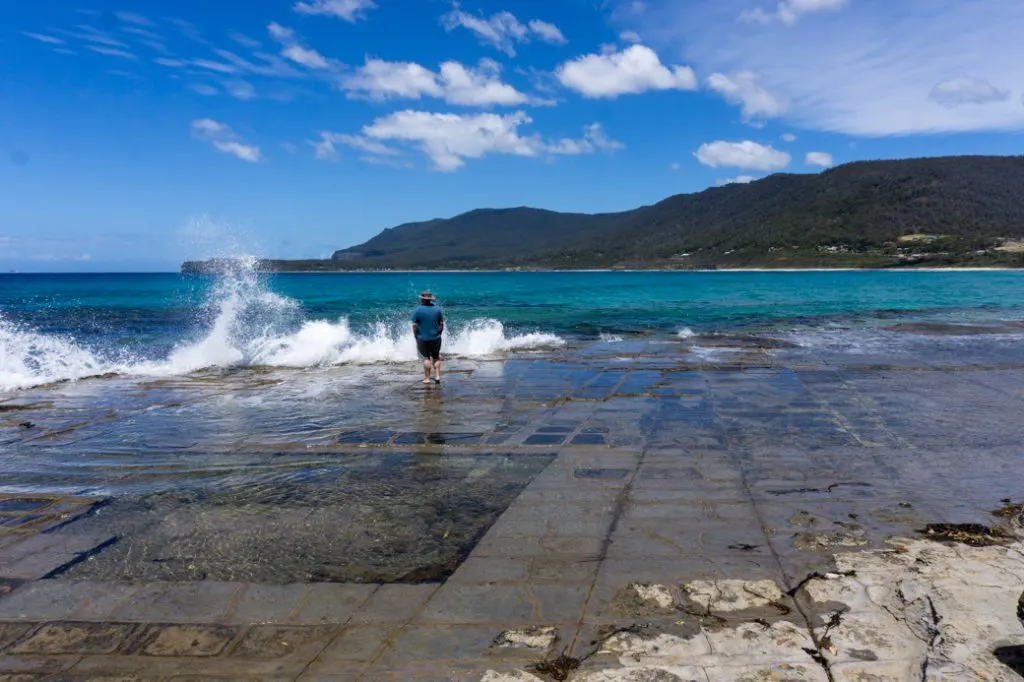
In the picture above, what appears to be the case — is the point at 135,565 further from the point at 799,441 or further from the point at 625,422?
the point at 799,441

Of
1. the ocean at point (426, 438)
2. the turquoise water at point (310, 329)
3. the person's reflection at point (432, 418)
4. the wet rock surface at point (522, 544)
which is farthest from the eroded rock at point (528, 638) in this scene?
the turquoise water at point (310, 329)

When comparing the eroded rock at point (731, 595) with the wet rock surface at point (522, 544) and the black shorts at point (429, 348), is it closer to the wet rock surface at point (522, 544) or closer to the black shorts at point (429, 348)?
the wet rock surface at point (522, 544)

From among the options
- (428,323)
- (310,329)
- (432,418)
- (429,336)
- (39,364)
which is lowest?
(432,418)

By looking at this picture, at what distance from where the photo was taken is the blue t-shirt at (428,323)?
1252cm

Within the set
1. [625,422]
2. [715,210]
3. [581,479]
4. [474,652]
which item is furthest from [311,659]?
[715,210]

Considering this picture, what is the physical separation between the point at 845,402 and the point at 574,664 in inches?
322

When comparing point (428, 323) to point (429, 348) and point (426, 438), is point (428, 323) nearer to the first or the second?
point (429, 348)

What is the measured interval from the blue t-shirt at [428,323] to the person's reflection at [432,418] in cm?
132

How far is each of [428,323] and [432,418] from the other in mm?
3501

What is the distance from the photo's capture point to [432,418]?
944 centimetres

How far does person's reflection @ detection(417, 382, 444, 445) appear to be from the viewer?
825cm

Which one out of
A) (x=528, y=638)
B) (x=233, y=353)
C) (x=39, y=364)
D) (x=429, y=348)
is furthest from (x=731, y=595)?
(x=39, y=364)

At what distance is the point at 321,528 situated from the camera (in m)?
5.32

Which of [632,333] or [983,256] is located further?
[983,256]
